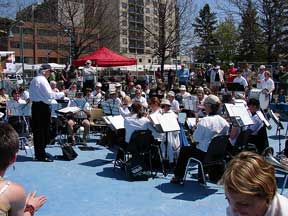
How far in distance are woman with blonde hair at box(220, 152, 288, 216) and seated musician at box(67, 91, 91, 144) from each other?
391 inches

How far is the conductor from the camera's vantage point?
9.28 meters

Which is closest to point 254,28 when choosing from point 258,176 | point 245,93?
point 245,93

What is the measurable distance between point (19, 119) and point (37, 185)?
429 centimetres

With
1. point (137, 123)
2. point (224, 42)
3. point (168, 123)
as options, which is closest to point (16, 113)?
point (137, 123)

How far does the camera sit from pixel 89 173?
8602mm

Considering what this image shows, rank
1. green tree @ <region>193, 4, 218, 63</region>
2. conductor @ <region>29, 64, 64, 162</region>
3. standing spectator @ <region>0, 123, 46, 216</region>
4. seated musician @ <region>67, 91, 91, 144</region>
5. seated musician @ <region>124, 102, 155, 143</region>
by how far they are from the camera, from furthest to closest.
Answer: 1. green tree @ <region>193, 4, 218, 63</region>
2. seated musician @ <region>67, 91, 91, 144</region>
3. conductor @ <region>29, 64, 64, 162</region>
4. seated musician @ <region>124, 102, 155, 143</region>
5. standing spectator @ <region>0, 123, 46, 216</region>

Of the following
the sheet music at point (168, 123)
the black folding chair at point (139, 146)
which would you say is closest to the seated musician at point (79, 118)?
the black folding chair at point (139, 146)

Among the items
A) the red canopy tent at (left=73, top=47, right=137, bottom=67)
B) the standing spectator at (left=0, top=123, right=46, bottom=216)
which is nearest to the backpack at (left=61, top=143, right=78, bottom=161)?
the standing spectator at (left=0, top=123, right=46, bottom=216)

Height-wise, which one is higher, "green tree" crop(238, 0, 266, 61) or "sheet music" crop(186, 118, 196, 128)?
"green tree" crop(238, 0, 266, 61)

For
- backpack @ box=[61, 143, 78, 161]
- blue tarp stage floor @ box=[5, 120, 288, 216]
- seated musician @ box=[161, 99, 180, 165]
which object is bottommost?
blue tarp stage floor @ box=[5, 120, 288, 216]

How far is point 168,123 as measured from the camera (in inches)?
313

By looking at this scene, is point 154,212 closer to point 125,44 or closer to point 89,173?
point 89,173

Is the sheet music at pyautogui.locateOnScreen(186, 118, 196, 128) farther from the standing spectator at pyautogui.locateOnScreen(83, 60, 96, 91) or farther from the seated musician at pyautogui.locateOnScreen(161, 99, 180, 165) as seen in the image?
the standing spectator at pyautogui.locateOnScreen(83, 60, 96, 91)

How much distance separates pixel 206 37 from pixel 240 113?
72.3m
